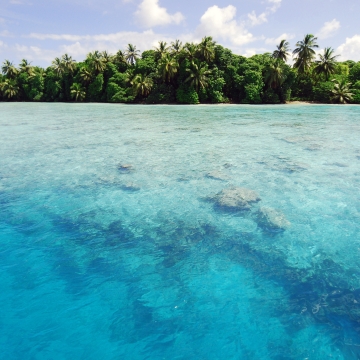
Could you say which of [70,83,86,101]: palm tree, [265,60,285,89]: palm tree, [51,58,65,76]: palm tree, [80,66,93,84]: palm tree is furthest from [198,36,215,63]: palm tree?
[51,58,65,76]: palm tree

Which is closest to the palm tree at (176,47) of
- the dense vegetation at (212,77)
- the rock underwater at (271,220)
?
the dense vegetation at (212,77)

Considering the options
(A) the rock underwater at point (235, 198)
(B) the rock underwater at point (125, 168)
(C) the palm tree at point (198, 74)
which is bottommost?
(A) the rock underwater at point (235, 198)

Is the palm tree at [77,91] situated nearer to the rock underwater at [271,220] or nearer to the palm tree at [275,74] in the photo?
the palm tree at [275,74]

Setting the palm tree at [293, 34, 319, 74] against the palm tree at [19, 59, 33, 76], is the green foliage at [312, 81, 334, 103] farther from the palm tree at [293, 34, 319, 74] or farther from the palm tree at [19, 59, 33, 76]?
the palm tree at [19, 59, 33, 76]

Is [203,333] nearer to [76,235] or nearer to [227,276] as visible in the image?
[227,276]

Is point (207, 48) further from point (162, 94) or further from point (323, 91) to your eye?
point (323, 91)

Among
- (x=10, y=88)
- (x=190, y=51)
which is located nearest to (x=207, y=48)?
(x=190, y=51)
